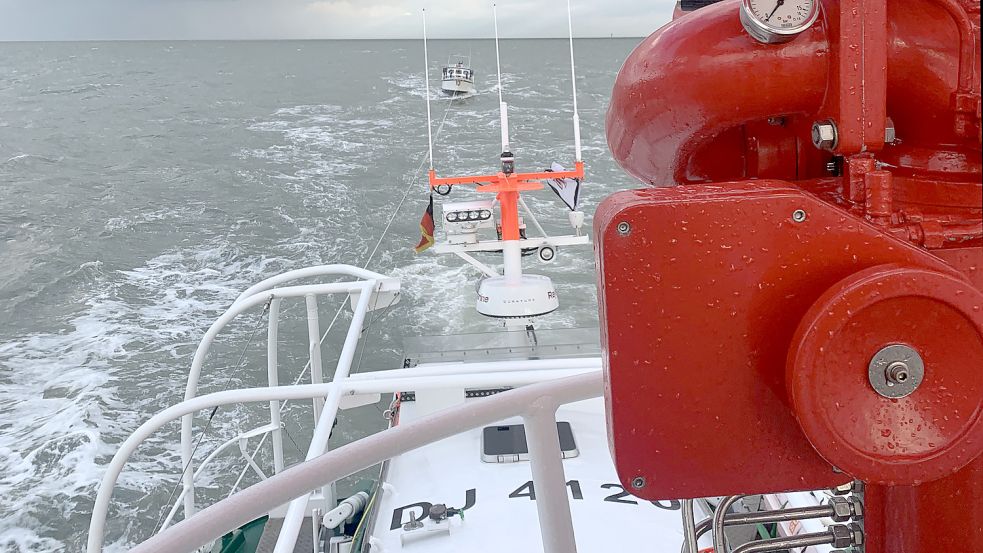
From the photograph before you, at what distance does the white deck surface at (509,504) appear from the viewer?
12.1ft

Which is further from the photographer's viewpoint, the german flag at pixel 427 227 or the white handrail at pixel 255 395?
the german flag at pixel 427 227

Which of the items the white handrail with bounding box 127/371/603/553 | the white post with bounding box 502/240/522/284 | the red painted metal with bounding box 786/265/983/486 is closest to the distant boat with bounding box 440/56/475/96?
the white post with bounding box 502/240/522/284

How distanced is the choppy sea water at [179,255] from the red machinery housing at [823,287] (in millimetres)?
4908

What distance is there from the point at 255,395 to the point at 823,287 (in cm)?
259

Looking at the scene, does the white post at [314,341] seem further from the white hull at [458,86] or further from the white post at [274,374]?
the white hull at [458,86]

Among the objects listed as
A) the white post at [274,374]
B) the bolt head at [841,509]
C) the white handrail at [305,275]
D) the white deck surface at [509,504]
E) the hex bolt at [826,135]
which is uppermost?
the hex bolt at [826,135]

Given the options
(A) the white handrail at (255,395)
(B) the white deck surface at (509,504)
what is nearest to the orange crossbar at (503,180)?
(B) the white deck surface at (509,504)

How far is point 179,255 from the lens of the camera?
1503 cm

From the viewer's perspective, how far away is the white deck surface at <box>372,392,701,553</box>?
3.70m

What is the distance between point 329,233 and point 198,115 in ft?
65.6

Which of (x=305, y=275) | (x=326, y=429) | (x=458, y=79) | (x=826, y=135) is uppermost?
(x=458, y=79)

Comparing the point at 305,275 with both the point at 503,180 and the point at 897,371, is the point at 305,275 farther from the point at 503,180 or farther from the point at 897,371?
the point at 897,371

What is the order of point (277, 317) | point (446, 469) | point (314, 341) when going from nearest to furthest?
point (277, 317)
point (314, 341)
point (446, 469)

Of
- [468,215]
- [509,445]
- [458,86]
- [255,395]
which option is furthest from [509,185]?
[458,86]
